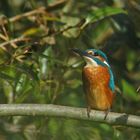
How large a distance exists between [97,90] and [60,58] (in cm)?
46

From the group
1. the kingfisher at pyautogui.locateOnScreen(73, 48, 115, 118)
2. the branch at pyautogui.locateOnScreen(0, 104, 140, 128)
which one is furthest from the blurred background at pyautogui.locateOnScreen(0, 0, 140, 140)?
Result: the branch at pyautogui.locateOnScreen(0, 104, 140, 128)

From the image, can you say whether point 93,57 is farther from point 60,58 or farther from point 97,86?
point 60,58

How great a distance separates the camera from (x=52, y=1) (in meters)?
4.96

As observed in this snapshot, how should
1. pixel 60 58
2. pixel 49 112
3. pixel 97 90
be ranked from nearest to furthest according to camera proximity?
1. pixel 49 112
2. pixel 97 90
3. pixel 60 58

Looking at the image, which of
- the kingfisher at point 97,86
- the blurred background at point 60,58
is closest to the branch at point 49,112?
the blurred background at point 60,58

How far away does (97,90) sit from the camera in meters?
4.37

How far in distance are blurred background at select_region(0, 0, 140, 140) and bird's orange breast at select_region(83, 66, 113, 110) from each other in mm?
132

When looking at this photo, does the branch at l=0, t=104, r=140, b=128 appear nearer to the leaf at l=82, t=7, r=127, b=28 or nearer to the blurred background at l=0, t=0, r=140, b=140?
the blurred background at l=0, t=0, r=140, b=140

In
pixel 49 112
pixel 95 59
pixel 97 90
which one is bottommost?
pixel 97 90

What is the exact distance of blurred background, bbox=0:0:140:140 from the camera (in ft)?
12.7

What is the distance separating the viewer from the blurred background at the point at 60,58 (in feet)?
12.7

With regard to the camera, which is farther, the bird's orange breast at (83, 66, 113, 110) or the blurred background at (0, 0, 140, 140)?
the bird's orange breast at (83, 66, 113, 110)

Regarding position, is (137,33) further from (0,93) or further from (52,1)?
(0,93)

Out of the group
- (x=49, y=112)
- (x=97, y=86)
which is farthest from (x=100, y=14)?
(x=49, y=112)
